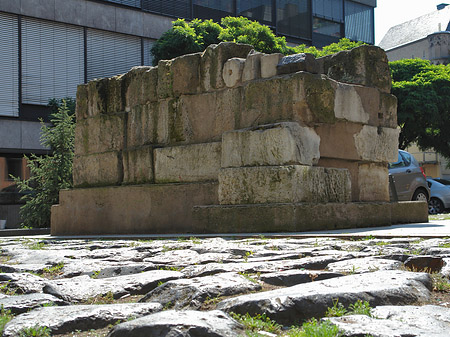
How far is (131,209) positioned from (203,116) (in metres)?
1.80

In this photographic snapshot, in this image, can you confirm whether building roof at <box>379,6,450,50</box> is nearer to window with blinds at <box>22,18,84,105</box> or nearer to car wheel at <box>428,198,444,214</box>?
window with blinds at <box>22,18,84,105</box>

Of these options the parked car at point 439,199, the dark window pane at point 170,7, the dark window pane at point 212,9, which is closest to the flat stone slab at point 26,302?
the parked car at point 439,199

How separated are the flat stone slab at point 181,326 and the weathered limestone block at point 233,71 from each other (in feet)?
19.4

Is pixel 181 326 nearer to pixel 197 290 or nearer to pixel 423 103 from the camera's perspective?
pixel 197 290

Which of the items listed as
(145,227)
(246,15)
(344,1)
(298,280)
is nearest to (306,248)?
(298,280)

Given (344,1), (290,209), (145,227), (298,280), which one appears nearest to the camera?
(298,280)

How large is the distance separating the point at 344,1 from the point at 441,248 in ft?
120

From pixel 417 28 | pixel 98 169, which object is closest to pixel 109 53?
pixel 98 169

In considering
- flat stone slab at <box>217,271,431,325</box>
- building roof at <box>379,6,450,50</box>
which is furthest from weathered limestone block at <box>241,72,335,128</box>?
building roof at <box>379,6,450,50</box>

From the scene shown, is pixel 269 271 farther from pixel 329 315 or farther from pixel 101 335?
pixel 101 335

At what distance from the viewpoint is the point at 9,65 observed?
75.7ft

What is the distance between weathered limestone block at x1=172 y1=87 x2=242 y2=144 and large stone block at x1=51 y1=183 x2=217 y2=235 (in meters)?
0.75

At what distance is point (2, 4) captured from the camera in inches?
904

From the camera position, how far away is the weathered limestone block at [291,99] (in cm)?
724
